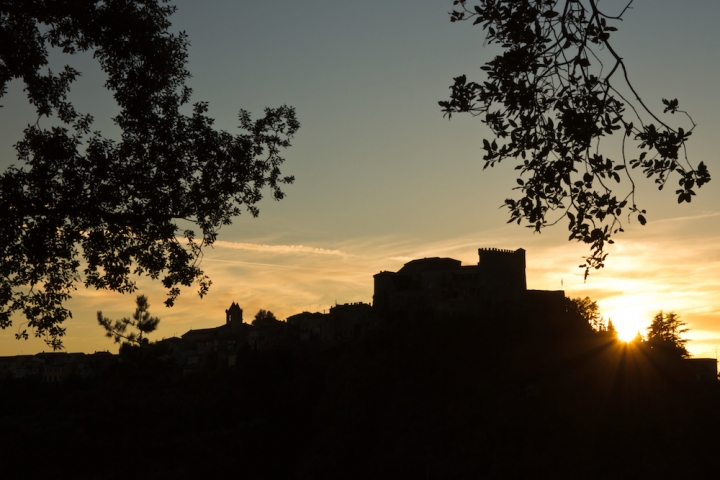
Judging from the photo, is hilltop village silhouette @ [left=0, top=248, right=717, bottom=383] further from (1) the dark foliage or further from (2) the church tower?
(2) the church tower

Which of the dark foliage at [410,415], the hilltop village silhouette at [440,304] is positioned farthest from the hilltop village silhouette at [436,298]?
the dark foliage at [410,415]

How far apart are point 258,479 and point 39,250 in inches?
2229

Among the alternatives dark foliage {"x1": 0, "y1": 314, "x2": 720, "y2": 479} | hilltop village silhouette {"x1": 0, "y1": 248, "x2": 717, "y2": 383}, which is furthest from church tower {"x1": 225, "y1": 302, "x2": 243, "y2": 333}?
dark foliage {"x1": 0, "y1": 314, "x2": 720, "y2": 479}

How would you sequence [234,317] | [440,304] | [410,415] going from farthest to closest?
[234,317]
[440,304]
[410,415]

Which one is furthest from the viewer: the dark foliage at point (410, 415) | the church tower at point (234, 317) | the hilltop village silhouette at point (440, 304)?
the church tower at point (234, 317)

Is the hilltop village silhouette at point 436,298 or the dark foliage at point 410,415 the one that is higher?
the hilltop village silhouette at point 436,298

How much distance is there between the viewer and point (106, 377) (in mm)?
67312

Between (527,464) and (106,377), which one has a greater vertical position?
(106,377)

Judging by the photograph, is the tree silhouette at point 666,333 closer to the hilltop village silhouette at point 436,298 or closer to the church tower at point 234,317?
the hilltop village silhouette at point 436,298

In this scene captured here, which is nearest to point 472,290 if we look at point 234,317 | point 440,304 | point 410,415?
point 440,304

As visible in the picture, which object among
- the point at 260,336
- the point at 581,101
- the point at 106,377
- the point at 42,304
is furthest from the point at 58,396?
the point at 581,101

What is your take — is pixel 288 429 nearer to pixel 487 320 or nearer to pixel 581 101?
pixel 487 320

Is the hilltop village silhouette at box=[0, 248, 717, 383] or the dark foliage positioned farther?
the hilltop village silhouette at box=[0, 248, 717, 383]

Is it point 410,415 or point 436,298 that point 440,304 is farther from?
point 410,415
